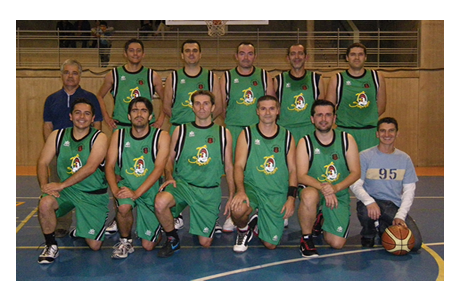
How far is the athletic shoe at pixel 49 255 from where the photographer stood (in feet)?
16.6

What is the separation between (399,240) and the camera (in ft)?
17.1

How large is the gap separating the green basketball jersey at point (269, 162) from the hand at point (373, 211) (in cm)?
98

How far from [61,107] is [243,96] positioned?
7.99 ft

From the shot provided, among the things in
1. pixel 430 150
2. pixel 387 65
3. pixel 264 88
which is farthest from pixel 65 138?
pixel 387 65

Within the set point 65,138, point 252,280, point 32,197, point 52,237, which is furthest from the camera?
point 32,197

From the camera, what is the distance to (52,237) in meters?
5.23

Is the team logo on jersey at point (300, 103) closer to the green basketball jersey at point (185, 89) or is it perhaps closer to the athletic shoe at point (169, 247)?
the green basketball jersey at point (185, 89)

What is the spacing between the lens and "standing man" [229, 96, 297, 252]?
5441 millimetres

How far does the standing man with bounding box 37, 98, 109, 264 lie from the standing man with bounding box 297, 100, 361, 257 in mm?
2310

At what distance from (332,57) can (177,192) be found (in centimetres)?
1062

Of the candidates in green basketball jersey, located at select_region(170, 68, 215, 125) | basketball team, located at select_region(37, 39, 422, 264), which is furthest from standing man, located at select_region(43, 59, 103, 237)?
green basketball jersey, located at select_region(170, 68, 215, 125)

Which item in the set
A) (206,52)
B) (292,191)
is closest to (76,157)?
(292,191)

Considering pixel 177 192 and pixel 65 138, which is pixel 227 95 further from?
pixel 65 138

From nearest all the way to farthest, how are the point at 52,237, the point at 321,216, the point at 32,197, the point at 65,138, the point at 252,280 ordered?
the point at 252,280 → the point at 52,237 → the point at 65,138 → the point at 321,216 → the point at 32,197
